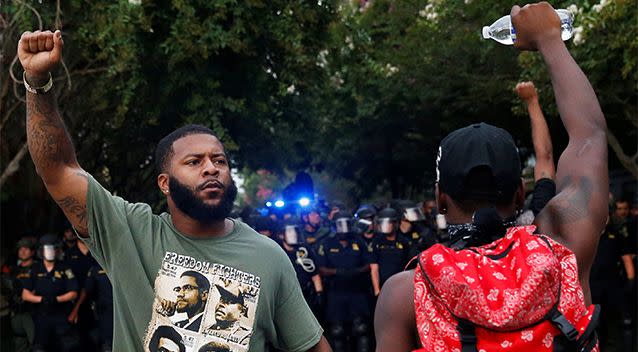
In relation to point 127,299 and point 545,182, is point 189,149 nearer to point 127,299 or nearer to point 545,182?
point 127,299

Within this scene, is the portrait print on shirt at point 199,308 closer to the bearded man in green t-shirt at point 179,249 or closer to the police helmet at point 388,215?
the bearded man in green t-shirt at point 179,249

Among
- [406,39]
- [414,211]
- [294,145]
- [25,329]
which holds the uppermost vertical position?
[406,39]

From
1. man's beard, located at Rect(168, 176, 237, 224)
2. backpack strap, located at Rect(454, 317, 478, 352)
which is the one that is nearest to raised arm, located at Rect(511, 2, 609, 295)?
backpack strap, located at Rect(454, 317, 478, 352)

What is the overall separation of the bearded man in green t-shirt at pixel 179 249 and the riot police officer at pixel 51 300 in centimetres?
850

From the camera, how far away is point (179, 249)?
12.9 feet

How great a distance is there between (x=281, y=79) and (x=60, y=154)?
1107 cm

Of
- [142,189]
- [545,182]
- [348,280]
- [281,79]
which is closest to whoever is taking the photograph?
[545,182]

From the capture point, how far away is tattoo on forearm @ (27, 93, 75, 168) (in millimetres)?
3699

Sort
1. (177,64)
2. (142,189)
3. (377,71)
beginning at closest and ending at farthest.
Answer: (177,64) → (377,71) → (142,189)

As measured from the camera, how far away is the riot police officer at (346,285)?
12.6m

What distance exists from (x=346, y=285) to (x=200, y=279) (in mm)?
9073

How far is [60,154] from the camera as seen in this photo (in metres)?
3.77

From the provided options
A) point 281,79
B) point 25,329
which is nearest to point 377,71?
point 281,79

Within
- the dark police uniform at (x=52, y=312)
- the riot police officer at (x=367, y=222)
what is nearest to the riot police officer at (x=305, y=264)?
the riot police officer at (x=367, y=222)
